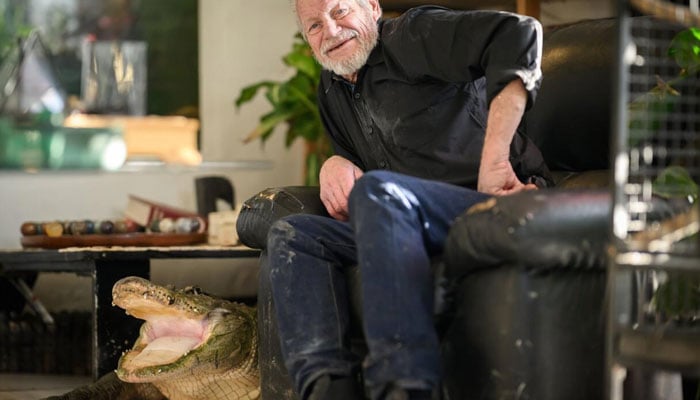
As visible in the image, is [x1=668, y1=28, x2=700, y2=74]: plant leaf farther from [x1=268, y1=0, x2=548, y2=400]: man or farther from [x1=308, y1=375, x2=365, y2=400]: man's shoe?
[x1=308, y1=375, x2=365, y2=400]: man's shoe

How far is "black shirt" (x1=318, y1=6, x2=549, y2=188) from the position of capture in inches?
97.3

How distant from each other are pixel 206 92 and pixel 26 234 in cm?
150

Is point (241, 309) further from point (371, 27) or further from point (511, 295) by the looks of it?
point (511, 295)

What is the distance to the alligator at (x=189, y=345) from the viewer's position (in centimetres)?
295

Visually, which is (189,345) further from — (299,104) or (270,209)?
(299,104)

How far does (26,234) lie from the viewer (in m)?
3.91

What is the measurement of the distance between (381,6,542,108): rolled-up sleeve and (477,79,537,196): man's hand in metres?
0.02

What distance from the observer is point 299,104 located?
4.67 meters

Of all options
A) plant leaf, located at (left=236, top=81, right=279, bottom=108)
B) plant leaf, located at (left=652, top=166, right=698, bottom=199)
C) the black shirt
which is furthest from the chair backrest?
plant leaf, located at (left=236, top=81, right=279, bottom=108)

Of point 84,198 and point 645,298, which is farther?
point 84,198

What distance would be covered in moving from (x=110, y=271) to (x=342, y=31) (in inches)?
43.7

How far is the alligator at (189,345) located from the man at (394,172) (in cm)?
50

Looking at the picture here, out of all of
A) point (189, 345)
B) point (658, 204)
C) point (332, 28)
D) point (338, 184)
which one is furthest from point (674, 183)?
point (189, 345)

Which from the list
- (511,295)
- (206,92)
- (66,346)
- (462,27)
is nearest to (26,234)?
(66,346)
